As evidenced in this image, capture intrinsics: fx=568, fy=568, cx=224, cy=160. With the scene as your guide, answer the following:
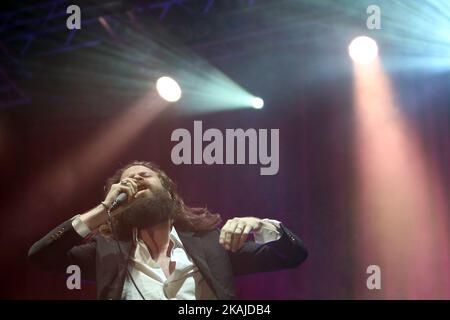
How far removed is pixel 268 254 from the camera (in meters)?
3.18

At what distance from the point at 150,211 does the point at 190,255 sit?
1.11ft

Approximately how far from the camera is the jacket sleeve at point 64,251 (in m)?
3.11

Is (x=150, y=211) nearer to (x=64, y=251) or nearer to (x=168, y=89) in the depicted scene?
(x=64, y=251)

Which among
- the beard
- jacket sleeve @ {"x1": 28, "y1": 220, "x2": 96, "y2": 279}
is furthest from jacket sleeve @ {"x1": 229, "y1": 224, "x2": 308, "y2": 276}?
jacket sleeve @ {"x1": 28, "y1": 220, "x2": 96, "y2": 279}

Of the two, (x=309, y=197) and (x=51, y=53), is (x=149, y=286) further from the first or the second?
(x=51, y=53)

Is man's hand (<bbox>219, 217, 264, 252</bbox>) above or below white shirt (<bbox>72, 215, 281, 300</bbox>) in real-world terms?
above

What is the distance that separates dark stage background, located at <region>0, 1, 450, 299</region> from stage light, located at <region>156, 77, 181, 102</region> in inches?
2.3

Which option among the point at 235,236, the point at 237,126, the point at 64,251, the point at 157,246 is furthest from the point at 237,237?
the point at 64,251

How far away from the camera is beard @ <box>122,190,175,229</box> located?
3213 mm

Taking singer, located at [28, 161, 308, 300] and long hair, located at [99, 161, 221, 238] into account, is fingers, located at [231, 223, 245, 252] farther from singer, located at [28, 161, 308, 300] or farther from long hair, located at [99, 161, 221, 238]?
long hair, located at [99, 161, 221, 238]

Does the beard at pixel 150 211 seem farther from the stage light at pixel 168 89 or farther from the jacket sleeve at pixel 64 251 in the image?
the stage light at pixel 168 89

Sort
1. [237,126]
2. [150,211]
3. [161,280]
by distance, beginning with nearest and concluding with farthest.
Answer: [161,280]
[150,211]
[237,126]

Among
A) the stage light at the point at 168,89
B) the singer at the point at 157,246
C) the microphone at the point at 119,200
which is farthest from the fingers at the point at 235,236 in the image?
the stage light at the point at 168,89

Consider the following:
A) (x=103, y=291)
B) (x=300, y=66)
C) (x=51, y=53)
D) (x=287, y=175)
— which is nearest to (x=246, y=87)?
(x=300, y=66)
